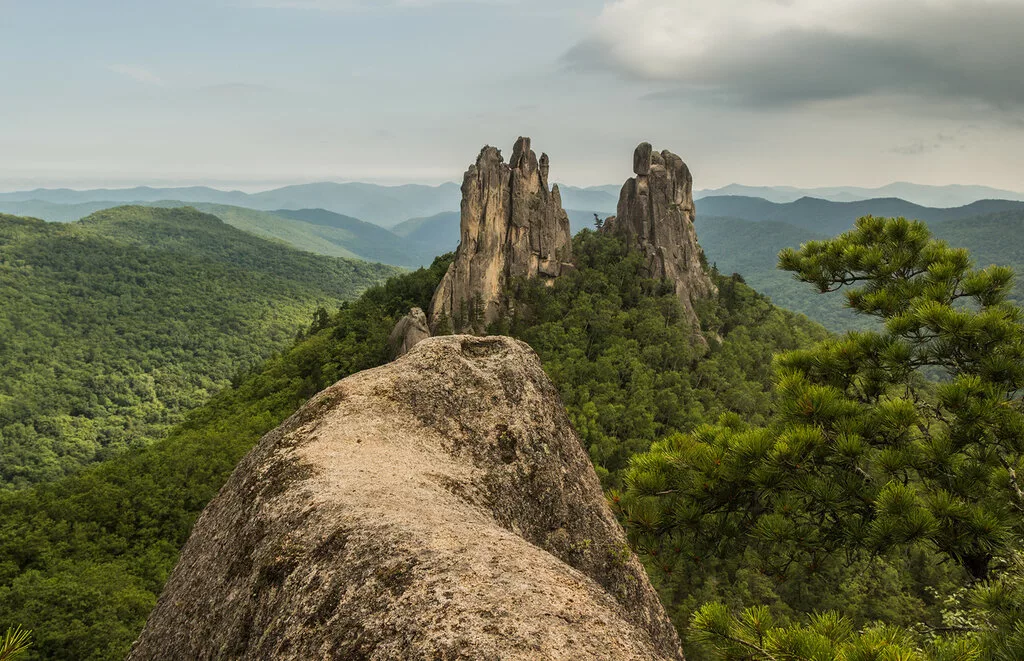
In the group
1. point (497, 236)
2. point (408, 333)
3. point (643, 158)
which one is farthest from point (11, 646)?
point (643, 158)

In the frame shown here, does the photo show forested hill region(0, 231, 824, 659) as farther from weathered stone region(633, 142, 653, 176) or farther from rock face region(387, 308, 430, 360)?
weathered stone region(633, 142, 653, 176)

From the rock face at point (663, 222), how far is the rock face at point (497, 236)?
11.7 m

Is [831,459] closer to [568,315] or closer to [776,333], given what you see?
[568,315]

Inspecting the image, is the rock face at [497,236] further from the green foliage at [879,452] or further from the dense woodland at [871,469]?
the green foliage at [879,452]

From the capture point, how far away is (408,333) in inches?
1738

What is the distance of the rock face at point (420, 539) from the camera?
338 cm

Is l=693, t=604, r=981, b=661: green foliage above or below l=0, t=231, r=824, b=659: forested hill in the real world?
above

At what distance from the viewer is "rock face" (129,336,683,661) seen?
3379 millimetres

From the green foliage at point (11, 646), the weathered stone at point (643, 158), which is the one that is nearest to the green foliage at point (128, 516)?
the green foliage at point (11, 646)

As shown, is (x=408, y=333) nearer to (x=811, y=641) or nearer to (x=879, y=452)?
(x=879, y=452)

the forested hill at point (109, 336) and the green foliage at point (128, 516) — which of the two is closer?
the green foliage at point (128, 516)

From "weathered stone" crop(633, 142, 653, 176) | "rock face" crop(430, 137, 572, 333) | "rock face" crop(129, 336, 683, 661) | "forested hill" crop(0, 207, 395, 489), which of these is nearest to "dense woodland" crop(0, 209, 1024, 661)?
"rock face" crop(129, 336, 683, 661)

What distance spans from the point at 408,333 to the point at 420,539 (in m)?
41.0

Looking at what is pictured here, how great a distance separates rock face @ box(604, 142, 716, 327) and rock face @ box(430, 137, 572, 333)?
11656mm
